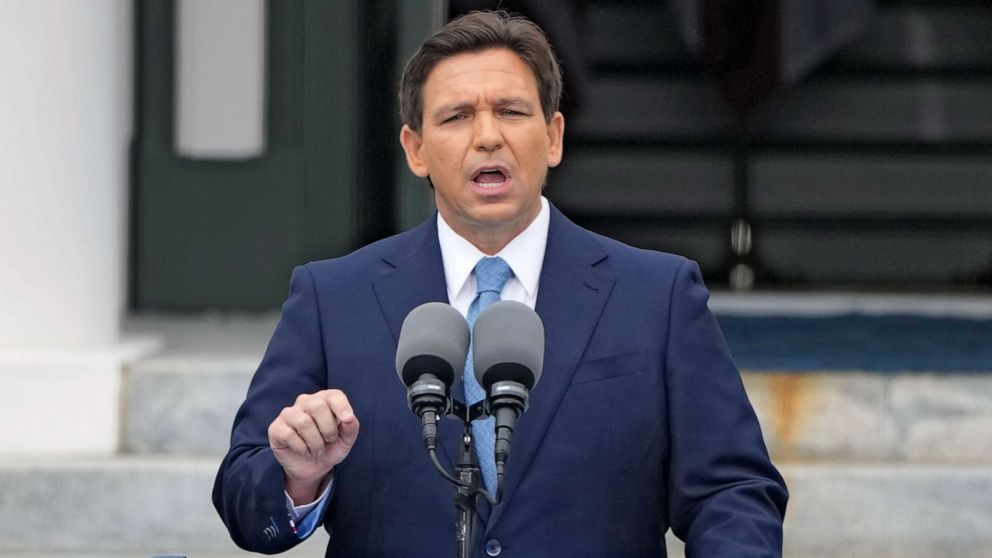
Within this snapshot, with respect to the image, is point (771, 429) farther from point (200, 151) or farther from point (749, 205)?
point (749, 205)

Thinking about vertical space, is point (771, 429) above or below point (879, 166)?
below

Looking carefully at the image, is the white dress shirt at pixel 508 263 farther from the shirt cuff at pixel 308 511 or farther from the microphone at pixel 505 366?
the microphone at pixel 505 366

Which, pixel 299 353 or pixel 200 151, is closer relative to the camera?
pixel 299 353

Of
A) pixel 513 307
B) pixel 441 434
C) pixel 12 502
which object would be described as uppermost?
pixel 513 307

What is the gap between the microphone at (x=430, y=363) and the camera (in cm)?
187

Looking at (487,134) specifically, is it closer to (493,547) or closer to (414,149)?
(414,149)

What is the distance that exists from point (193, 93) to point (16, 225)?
5.35 feet

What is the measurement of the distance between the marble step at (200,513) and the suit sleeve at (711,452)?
2.31 meters

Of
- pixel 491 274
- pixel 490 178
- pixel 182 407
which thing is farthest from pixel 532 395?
pixel 182 407

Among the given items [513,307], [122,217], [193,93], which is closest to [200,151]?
[193,93]

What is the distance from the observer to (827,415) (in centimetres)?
498

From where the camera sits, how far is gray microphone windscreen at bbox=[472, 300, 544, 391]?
1890mm

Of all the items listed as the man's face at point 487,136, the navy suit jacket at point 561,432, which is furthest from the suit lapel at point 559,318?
the man's face at point 487,136

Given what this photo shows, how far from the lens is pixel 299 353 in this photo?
8.37 ft
